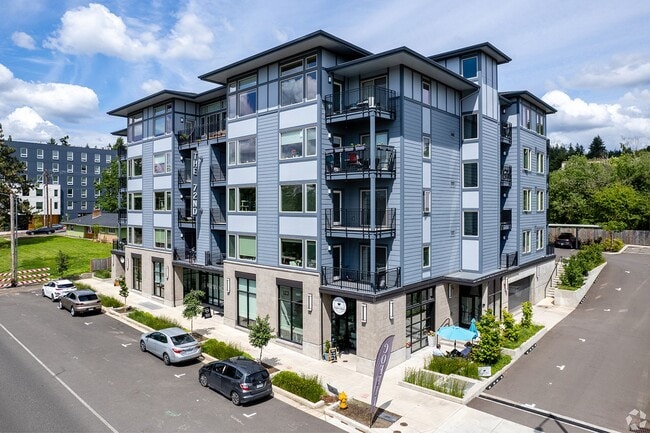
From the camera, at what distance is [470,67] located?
25.6 meters

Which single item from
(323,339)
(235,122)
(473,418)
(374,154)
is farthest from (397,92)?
(473,418)

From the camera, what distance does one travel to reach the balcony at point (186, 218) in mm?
31231

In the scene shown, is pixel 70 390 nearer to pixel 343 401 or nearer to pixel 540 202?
pixel 343 401

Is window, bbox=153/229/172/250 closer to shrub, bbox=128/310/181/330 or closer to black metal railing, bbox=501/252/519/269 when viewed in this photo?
shrub, bbox=128/310/181/330

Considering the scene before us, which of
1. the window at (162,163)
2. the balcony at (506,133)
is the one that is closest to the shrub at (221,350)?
the window at (162,163)

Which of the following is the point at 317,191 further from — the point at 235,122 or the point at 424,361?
the point at 424,361

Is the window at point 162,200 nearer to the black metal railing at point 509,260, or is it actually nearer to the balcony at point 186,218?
the balcony at point 186,218

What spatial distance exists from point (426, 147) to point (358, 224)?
18.3 ft

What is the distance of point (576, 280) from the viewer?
1309 inches

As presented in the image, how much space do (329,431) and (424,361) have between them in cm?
Answer: 748

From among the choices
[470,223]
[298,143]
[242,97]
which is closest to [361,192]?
[298,143]

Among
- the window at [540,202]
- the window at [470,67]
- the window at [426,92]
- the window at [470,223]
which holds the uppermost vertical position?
the window at [470,67]

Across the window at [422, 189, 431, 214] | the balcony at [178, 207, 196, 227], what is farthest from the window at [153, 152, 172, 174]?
the window at [422, 189, 431, 214]

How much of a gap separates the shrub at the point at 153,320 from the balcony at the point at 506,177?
22.6 meters
